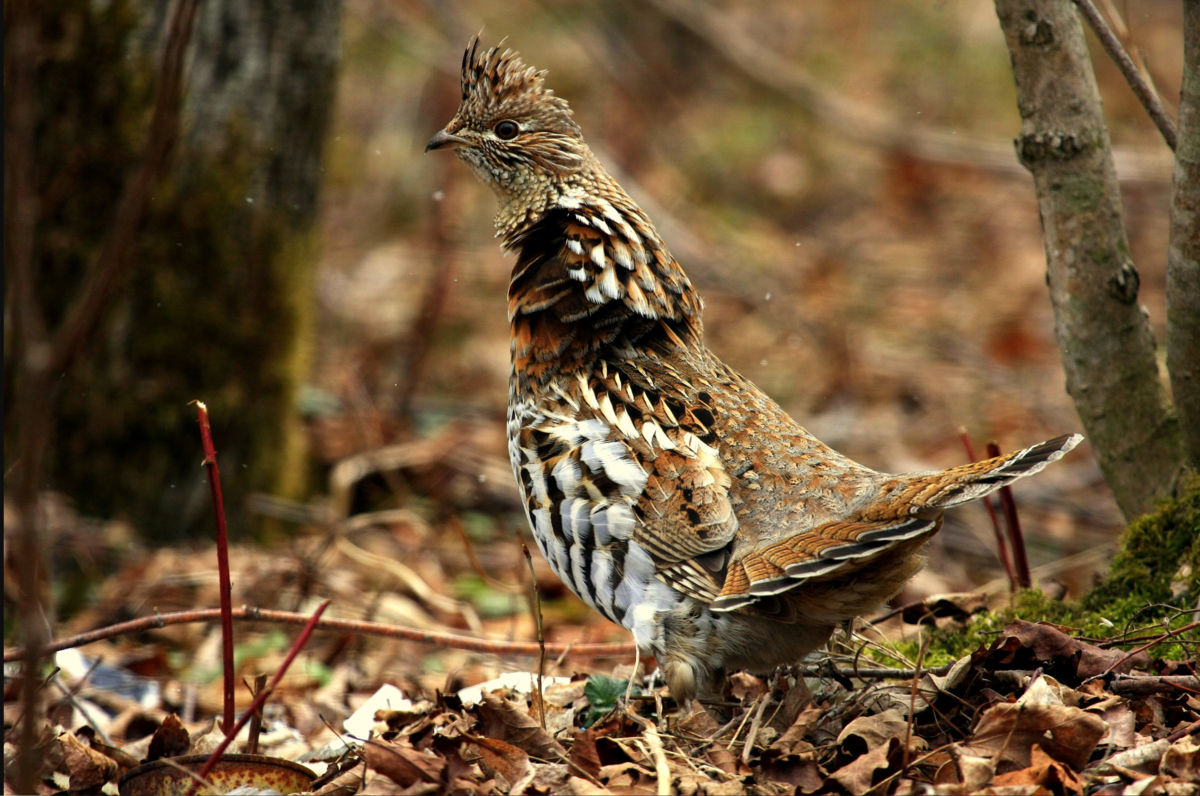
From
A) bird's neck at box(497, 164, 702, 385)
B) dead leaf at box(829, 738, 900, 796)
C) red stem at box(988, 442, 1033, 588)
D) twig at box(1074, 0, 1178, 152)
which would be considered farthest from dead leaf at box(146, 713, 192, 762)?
twig at box(1074, 0, 1178, 152)

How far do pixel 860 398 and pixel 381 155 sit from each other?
7338mm

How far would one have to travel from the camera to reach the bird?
3.33 m

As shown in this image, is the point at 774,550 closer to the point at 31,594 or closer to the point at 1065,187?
the point at 1065,187

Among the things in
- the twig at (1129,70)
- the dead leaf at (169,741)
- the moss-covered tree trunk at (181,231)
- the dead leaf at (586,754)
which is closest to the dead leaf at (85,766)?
the dead leaf at (169,741)

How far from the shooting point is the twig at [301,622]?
3.52 metres

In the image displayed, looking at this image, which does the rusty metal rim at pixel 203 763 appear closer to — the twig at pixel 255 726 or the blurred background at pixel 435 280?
the twig at pixel 255 726

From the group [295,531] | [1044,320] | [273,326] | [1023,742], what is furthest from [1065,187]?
[1044,320]

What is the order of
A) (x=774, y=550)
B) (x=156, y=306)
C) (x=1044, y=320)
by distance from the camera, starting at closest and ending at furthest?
(x=774, y=550)
(x=156, y=306)
(x=1044, y=320)

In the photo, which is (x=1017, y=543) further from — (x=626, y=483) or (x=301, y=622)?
(x=301, y=622)

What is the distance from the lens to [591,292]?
4.16 meters

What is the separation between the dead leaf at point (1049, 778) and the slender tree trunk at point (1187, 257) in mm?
1729

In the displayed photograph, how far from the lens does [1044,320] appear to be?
10953 millimetres

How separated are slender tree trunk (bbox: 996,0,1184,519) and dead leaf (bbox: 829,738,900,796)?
6.48 feet

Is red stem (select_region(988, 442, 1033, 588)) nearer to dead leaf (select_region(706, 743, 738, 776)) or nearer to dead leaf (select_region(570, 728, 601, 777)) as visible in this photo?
dead leaf (select_region(706, 743, 738, 776))
